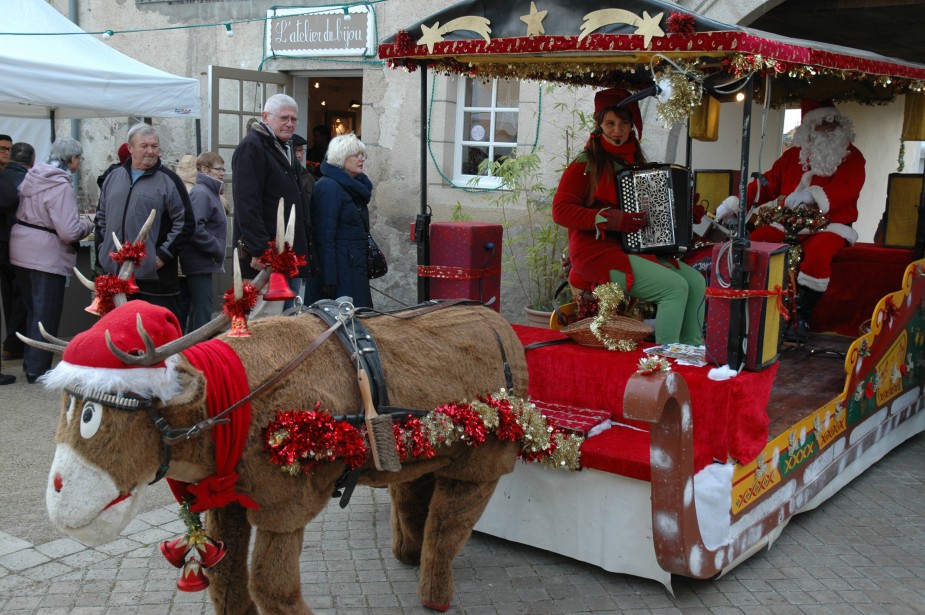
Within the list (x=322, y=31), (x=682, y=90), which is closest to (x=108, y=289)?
(x=682, y=90)

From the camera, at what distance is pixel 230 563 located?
3336 mm

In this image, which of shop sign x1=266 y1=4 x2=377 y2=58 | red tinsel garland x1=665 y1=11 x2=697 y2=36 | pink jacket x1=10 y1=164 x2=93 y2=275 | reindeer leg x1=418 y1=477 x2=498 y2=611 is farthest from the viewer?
shop sign x1=266 y1=4 x2=377 y2=58

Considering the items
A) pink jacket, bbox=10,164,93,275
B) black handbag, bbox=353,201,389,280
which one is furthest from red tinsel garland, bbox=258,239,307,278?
pink jacket, bbox=10,164,93,275

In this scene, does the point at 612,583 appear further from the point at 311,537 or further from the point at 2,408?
the point at 2,408

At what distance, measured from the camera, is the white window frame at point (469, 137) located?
30.7ft

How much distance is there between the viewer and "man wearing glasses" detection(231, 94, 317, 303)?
586cm

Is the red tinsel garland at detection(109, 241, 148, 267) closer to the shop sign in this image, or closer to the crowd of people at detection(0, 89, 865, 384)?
the crowd of people at detection(0, 89, 865, 384)

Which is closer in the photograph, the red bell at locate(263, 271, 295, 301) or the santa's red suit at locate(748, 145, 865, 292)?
the red bell at locate(263, 271, 295, 301)

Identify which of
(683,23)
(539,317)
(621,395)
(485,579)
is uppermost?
(683,23)

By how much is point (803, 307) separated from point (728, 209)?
953 millimetres

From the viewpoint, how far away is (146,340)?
2.58 meters

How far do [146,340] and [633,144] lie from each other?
12.0ft

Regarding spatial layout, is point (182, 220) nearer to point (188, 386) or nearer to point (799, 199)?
point (188, 386)

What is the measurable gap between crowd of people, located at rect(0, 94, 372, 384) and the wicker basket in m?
1.85
